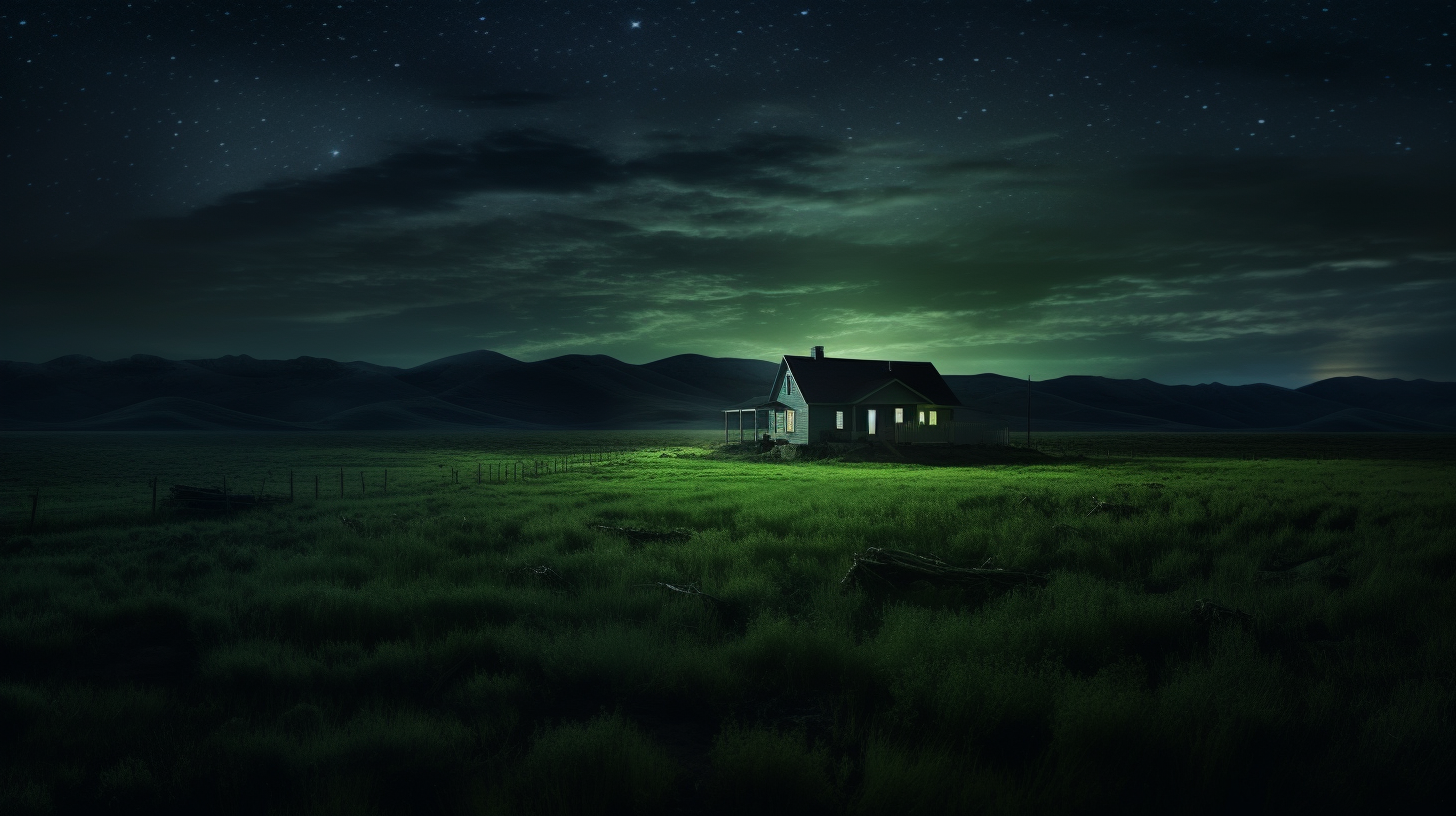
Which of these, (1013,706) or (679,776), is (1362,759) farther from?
(679,776)

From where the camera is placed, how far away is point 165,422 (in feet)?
557

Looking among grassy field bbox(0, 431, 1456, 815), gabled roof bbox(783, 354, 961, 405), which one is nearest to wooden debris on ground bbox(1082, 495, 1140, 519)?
grassy field bbox(0, 431, 1456, 815)

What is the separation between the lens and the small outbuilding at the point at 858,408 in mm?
45312

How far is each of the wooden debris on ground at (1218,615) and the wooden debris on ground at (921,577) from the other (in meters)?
1.92

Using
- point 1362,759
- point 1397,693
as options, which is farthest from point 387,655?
point 1397,693

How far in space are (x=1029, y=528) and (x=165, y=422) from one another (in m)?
203

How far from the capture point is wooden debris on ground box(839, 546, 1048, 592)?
31.3 ft

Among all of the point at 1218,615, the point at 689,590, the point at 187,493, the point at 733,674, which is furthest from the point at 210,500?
the point at 1218,615

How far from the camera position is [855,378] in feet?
165

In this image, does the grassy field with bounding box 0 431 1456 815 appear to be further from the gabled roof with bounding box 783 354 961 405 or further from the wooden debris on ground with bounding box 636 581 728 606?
the gabled roof with bounding box 783 354 961 405

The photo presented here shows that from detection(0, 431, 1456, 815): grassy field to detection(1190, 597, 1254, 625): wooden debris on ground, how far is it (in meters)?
0.03

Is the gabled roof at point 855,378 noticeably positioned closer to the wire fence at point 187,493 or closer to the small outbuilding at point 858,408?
the small outbuilding at point 858,408

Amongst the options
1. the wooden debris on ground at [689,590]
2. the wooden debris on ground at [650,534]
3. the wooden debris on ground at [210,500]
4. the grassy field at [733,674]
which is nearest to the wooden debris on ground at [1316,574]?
the grassy field at [733,674]

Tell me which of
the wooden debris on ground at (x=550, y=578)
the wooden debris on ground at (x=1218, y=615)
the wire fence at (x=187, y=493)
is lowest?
the wire fence at (x=187, y=493)
